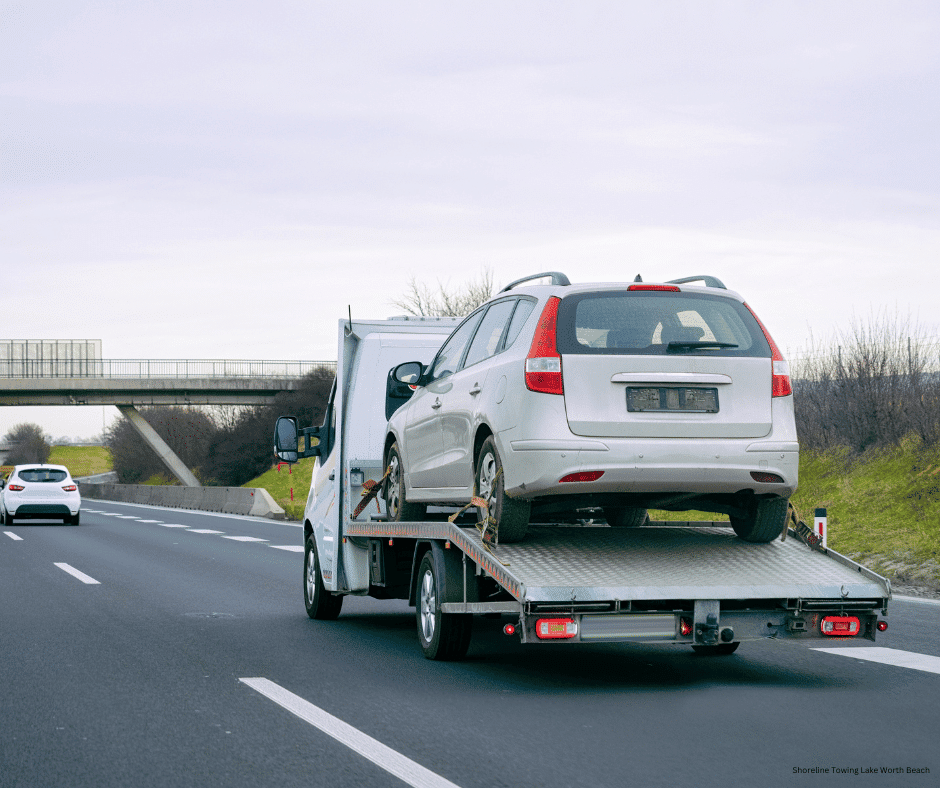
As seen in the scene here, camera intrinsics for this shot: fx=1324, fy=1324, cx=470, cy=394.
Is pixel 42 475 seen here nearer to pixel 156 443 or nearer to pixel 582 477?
pixel 582 477

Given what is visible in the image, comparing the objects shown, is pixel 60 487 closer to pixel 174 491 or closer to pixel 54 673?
pixel 174 491

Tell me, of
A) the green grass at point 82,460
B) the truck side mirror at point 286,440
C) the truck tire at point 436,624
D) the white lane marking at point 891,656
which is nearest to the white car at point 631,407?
the truck tire at point 436,624

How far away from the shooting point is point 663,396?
743cm

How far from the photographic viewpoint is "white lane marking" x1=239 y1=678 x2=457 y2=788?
5.33 metres

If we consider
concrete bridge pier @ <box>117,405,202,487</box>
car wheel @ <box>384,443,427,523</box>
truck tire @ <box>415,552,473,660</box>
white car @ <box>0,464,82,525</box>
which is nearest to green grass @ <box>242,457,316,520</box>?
concrete bridge pier @ <box>117,405,202,487</box>

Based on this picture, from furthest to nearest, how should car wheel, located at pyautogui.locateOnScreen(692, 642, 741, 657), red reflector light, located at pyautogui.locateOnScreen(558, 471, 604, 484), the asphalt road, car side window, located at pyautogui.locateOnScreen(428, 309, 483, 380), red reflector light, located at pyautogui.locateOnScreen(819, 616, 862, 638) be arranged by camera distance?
car side window, located at pyautogui.locateOnScreen(428, 309, 483, 380), car wheel, located at pyautogui.locateOnScreen(692, 642, 741, 657), red reflector light, located at pyautogui.locateOnScreen(819, 616, 862, 638), red reflector light, located at pyautogui.locateOnScreen(558, 471, 604, 484), the asphalt road

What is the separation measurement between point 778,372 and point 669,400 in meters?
0.77

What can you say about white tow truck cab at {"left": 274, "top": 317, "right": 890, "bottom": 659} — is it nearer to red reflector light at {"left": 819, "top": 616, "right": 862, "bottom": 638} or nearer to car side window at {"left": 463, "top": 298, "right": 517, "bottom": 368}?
red reflector light at {"left": 819, "top": 616, "right": 862, "bottom": 638}

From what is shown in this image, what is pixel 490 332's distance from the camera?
859cm

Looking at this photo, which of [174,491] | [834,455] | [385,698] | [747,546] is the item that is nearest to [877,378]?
[834,455]

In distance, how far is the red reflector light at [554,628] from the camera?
6.96 meters

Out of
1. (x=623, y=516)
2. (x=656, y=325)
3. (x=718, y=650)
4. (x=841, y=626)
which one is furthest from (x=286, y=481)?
(x=841, y=626)

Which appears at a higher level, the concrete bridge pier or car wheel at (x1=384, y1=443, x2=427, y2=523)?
car wheel at (x1=384, y1=443, x2=427, y2=523)

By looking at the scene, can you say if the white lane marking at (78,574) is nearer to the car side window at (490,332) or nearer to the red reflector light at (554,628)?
the car side window at (490,332)
